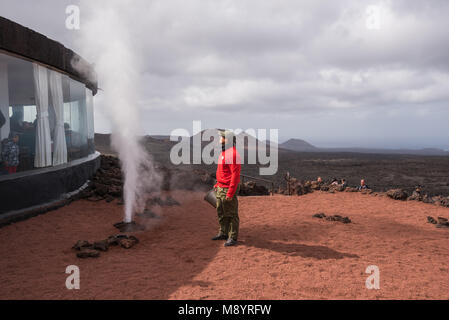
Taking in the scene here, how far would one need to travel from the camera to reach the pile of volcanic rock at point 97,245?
543 centimetres

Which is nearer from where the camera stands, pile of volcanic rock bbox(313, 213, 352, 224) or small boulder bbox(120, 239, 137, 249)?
small boulder bbox(120, 239, 137, 249)

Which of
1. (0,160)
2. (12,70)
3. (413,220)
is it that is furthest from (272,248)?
(12,70)

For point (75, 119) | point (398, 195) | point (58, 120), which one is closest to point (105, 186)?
point (58, 120)

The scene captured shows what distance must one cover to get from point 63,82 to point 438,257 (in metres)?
10.8

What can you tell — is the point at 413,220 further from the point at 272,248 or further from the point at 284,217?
the point at 272,248

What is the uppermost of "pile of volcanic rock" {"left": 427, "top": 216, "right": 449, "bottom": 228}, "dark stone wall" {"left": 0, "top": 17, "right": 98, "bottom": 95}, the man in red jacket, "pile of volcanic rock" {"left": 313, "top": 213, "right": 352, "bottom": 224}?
"dark stone wall" {"left": 0, "top": 17, "right": 98, "bottom": 95}

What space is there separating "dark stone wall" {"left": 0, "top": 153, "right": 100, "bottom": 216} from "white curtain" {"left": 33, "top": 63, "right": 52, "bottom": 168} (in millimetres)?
355

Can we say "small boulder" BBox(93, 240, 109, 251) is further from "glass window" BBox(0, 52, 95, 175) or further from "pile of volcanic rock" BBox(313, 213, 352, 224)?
"pile of volcanic rock" BBox(313, 213, 352, 224)

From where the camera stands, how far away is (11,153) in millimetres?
7859

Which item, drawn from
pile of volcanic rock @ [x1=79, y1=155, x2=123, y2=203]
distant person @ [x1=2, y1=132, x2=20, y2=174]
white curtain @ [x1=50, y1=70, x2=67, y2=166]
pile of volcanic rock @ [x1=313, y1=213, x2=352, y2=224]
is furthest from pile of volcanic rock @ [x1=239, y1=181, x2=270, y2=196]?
distant person @ [x1=2, y1=132, x2=20, y2=174]

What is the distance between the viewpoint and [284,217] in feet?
29.0

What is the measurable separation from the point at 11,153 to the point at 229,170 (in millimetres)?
5687

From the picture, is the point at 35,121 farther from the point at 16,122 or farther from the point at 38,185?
the point at 38,185

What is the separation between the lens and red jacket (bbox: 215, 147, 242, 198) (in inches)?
227
